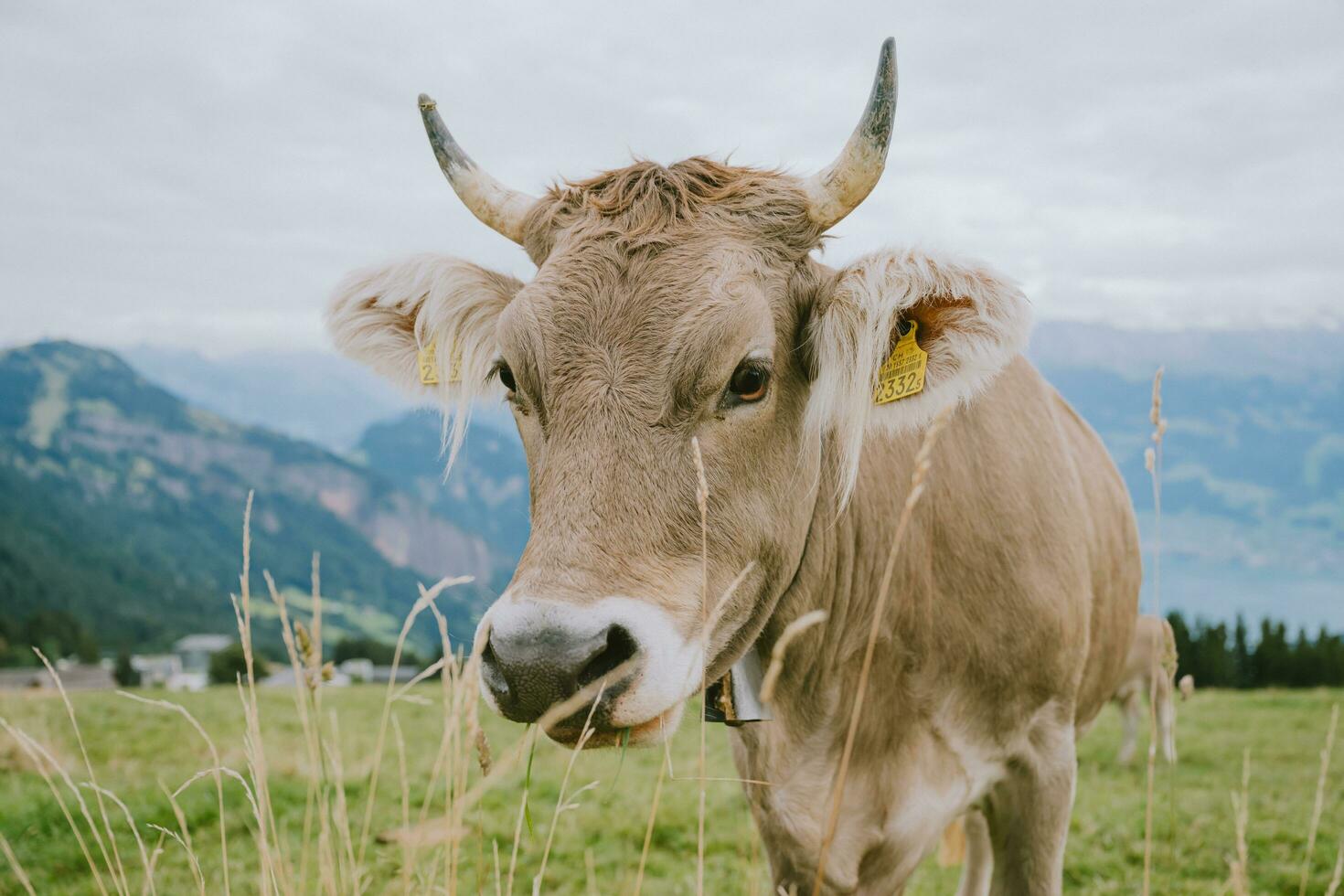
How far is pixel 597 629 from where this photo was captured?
6.89ft

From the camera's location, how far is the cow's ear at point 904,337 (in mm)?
2713

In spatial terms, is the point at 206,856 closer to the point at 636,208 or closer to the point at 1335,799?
the point at 636,208

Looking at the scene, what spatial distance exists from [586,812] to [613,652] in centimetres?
582

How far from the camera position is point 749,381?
8.90 feet

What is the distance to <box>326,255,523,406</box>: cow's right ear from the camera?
338 centimetres

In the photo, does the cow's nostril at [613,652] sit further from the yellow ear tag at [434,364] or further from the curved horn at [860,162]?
the yellow ear tag at [434,364]

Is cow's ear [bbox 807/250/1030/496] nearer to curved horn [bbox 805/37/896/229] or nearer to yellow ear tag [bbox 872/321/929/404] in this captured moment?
yellow ear tag [bbox 872/321/929/404]

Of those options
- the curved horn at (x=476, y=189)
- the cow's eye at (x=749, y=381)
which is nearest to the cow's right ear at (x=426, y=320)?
the curved horn at (x=476, y=189)

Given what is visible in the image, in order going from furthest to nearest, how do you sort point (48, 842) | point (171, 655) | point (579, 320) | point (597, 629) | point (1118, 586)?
point (171, 655)
point (48, 842)
point (1118, 586)
point (579, 320)
point (597, 629)

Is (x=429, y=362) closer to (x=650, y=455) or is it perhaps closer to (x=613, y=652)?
(x=650, y=455)

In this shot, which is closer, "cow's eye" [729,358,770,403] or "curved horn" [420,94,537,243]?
"cow's eye" [729,358,770,403]

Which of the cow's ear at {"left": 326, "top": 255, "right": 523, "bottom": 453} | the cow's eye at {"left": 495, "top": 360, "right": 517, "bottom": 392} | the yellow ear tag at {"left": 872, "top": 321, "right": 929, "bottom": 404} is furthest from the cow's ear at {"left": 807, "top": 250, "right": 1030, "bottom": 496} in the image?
the cow's ear at {"left": 326, "top": 255, "right": 523, "bottom": 453}

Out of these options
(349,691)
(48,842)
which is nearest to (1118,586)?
(48,842)

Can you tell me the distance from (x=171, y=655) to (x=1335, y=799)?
434 ft
